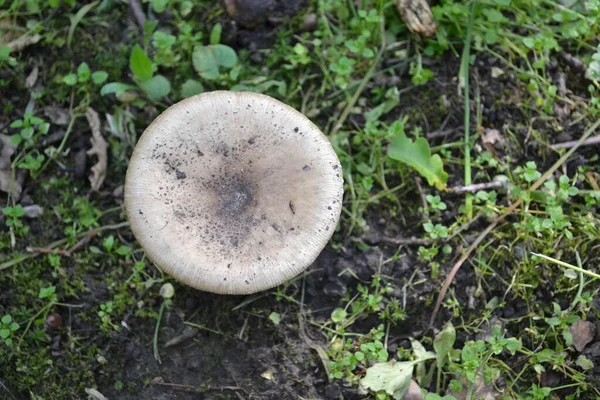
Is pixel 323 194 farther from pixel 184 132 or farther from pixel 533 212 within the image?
pixel 533 212

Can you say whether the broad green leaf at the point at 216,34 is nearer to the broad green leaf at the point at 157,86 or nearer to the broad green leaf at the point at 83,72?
the broad green leaf at the point at 157,86

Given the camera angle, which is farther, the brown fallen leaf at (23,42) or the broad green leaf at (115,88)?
the brown fallen leaf at (23,42)

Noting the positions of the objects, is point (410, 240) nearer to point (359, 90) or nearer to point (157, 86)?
point (359, 90)

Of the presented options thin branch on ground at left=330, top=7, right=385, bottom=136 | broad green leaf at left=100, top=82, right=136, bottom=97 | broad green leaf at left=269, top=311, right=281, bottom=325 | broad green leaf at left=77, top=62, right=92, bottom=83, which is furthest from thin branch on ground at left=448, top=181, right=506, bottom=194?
broad green leaf at left=77, top=62, right=92, bottom=83

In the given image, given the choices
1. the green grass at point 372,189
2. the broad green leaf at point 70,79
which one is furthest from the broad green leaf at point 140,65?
the broad green leaf at point 70,79

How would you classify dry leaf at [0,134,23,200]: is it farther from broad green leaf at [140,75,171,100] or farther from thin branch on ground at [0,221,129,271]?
broad green leaf at [140,75,171,100]

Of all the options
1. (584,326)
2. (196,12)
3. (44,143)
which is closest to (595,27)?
(584,326)

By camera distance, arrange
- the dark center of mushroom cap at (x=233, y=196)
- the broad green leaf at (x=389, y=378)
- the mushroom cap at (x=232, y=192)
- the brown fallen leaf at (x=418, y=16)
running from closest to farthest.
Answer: the mushroom cap at (x=232, y=192)
the dark center of mushroom cap at (x=233, y=196)
the broad green leaf at (x=389, y=378)
the brown fallen leaf at (x=418, y=16)
